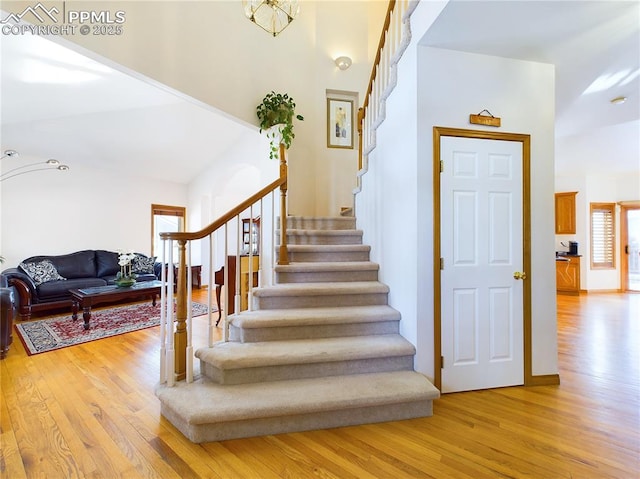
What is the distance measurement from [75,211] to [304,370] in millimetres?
5916

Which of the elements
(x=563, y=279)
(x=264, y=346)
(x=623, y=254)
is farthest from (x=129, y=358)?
(x=623, y=254)

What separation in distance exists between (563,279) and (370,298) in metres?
6.36

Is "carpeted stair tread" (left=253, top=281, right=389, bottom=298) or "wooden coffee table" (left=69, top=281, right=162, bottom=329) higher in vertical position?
"carpeted stair tread" (left=253, top=281, right=389, bottom=298)

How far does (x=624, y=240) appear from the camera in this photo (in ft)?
21.7

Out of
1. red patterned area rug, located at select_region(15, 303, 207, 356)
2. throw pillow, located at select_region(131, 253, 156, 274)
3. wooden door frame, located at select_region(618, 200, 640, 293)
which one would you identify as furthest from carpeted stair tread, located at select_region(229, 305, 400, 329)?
wooden door frame, located at select_region(618, 200, 640, 293)

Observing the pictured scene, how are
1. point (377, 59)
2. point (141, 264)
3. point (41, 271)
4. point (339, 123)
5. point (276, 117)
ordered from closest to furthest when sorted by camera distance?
1. point (377, 59)
2. point (276, 117)
3. point (41, 271)
4. point (339, 123)
5. point (141, 264)

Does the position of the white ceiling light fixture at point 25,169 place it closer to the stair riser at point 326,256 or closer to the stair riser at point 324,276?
the stair riser at point 326,256

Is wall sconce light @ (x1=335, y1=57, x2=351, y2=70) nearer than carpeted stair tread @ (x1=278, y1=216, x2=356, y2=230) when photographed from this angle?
No

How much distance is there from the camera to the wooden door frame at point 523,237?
2.19m

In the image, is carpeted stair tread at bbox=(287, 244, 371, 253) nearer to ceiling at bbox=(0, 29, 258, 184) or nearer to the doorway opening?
ceiling at bbox=(0, 29, 258, 184)

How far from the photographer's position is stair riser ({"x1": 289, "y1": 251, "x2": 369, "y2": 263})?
3.11 metres

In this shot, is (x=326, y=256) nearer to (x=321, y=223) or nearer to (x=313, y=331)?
(x=321, y=223)

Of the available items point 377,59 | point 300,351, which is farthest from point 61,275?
point 377,59

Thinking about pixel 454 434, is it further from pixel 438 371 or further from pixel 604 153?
pixel 604 153
